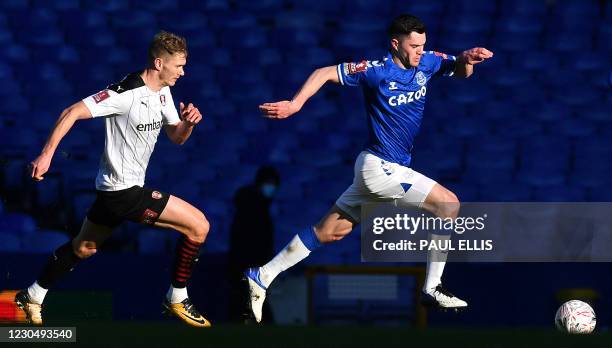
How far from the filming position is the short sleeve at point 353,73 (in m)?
7.46

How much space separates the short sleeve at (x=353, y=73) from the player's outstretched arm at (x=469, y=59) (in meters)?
0.56

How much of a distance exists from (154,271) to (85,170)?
1.64 m

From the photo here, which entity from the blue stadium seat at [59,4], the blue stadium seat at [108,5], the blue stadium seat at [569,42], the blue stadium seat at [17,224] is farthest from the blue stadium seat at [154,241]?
the blue stadium seat at [569,42]

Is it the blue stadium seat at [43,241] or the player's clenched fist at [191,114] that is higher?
the player's clenched fist at [191,114]

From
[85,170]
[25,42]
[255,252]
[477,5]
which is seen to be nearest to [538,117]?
[477,5]

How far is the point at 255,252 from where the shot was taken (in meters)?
9.23

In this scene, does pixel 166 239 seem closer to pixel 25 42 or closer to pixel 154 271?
pixel 154 271

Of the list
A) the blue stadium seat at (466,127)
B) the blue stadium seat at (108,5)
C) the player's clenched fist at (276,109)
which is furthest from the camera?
the blue stadium seat at (108,5)

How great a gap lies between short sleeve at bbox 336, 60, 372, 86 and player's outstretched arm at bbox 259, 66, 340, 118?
0.03m

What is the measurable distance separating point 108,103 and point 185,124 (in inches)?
16.9

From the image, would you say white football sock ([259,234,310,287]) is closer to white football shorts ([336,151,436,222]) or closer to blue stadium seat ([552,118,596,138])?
white football shorts ([336,151,436,222])

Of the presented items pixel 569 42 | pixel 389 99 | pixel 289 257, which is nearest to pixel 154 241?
pixel 289 257

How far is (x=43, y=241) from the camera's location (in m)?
9.89

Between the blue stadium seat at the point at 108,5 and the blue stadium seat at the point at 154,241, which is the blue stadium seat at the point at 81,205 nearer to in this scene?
the blue stadium seat at the point at 154,241
